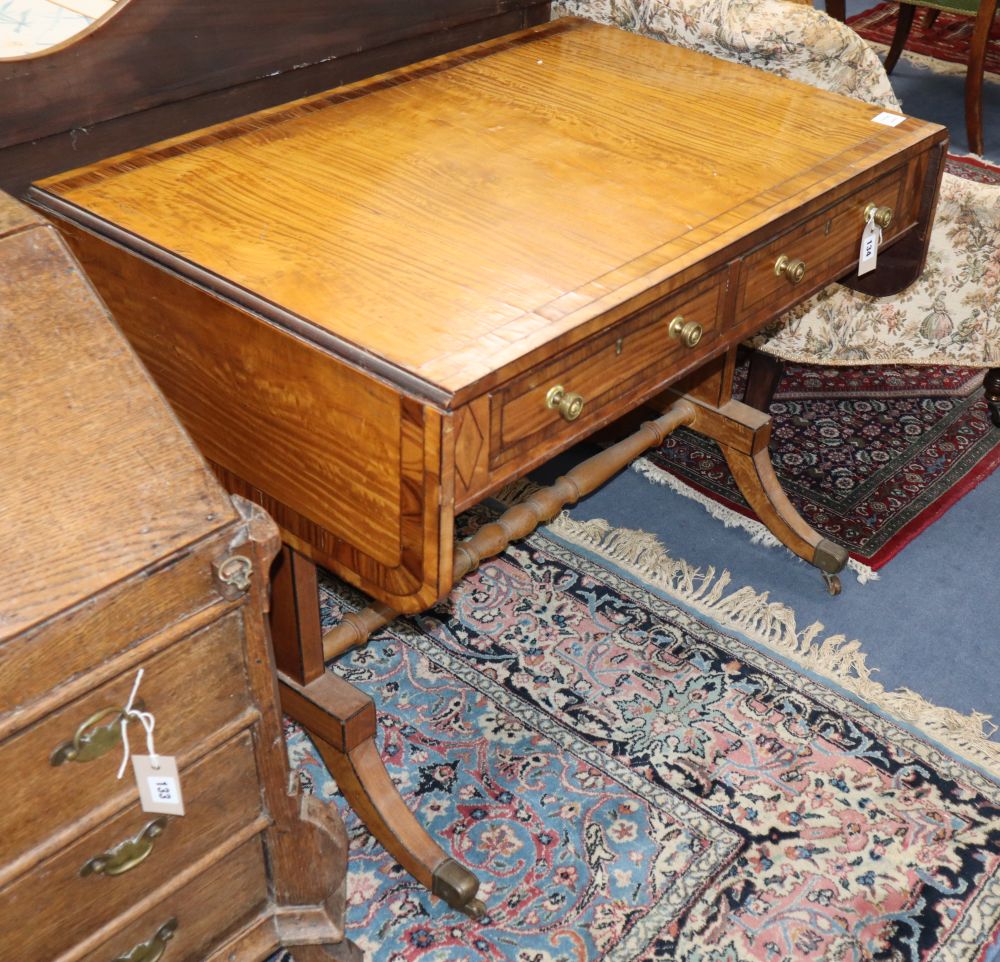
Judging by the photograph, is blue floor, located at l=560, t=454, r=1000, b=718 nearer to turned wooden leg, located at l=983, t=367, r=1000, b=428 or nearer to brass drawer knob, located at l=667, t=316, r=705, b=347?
turned wooden leg, located at l=983, t=367, r=1000, b=428

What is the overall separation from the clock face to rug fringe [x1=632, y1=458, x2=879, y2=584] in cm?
162

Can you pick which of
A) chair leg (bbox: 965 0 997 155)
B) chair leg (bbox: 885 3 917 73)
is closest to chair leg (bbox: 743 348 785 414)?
chair leg (bbox: 965 0 997 155)

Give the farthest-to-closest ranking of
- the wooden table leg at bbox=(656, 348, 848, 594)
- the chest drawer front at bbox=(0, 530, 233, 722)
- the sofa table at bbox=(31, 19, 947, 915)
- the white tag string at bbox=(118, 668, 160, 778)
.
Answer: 1. the wooden table leg at bbox=(656, 348, 848, 594)
2. the sofa table at bbox=(31, 19, 947, 915)
3. the white tag string at bbox=(118, 668, 160, 778)
4. the chest drawer front at bbox=(0, 530, 233, 722)

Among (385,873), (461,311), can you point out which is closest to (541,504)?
(385,873)

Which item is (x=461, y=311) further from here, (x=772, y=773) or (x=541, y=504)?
(x=772, y=773)

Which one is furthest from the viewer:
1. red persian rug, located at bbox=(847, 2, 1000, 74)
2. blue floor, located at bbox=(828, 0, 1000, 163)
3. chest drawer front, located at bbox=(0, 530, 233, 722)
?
red persian rug, located at bbox=(847, 2, 1000, 74)

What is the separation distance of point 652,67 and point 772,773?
50.1 inches

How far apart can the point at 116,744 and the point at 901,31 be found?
476 cm

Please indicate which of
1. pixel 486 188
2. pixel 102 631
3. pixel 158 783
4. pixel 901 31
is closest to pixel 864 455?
pixel 486 188

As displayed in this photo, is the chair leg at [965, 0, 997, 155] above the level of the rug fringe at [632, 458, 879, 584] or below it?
above

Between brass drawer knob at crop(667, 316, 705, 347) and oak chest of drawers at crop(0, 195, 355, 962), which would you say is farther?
brass drawer knob at crop(667, 316, 705, 347)

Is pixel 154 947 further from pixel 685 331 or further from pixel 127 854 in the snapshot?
pixel 685 331

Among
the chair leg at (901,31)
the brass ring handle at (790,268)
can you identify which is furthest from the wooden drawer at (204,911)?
the chair leg at (901,31)

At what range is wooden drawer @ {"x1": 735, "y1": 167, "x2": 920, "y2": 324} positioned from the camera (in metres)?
1.83
